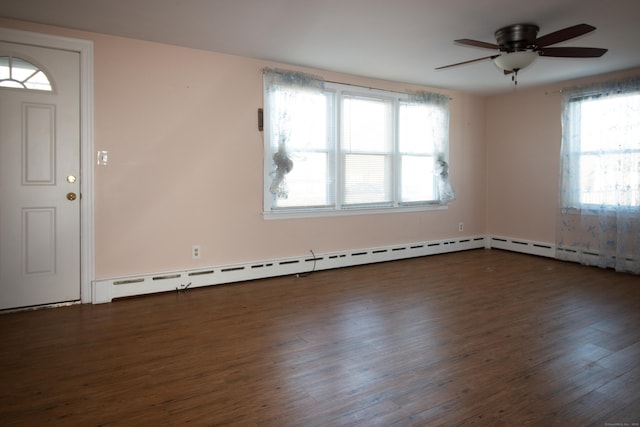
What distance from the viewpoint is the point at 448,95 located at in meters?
6.24

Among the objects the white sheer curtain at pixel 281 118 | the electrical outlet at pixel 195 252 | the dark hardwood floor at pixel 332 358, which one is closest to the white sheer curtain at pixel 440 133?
the white sheer curtain at pixel 281 118

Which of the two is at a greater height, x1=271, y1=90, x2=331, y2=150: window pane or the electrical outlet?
x1=271, y1=90, x2=331, y2=150: window pane

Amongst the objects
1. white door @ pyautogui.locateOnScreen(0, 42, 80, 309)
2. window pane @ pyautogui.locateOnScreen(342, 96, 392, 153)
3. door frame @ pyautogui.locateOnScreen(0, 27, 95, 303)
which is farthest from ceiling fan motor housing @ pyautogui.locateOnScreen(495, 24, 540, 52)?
white door @ pyautogui.locateOnScreen(0, 42, 80, 309)

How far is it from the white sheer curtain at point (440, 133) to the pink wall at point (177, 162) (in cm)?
155

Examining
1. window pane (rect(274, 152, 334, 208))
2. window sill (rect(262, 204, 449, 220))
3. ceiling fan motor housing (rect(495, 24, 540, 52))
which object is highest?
ceiling fan motor housing (rect(495, 24, 540, 52))

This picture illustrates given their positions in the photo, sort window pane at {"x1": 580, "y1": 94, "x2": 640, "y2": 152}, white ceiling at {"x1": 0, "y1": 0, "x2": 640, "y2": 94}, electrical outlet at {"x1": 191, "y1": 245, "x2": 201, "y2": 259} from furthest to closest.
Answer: window pane at {"x1": 580, "y1": 94, "x2": 640, "y2": 152}, electrical outlet at {"x1": 191, "y1": 245, "x2": 201, "y2": 259}, white ceiling at {"x1": 0, "y1": 0, "x2": 640, "y2": 94}

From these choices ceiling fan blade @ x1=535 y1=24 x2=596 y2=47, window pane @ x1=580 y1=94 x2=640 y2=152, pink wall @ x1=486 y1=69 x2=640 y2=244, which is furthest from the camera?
pink wall @ x1=486 y1=69 x2=640 y2=244

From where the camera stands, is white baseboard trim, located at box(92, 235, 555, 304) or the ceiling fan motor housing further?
white baseboard trim, located at box(92, 235, 555, 304)

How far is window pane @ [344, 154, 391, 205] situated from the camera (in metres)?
5.33

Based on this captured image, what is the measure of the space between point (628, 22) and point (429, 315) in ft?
9.73

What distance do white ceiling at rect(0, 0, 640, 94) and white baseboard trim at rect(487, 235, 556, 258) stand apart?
2.59 meters

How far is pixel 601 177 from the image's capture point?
206 inches

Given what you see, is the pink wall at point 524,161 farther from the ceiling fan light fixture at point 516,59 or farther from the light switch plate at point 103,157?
the light switch plate at point 103,157

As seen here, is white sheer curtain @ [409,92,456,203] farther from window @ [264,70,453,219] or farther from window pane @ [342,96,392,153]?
window pane @ [342,96,392,153]
